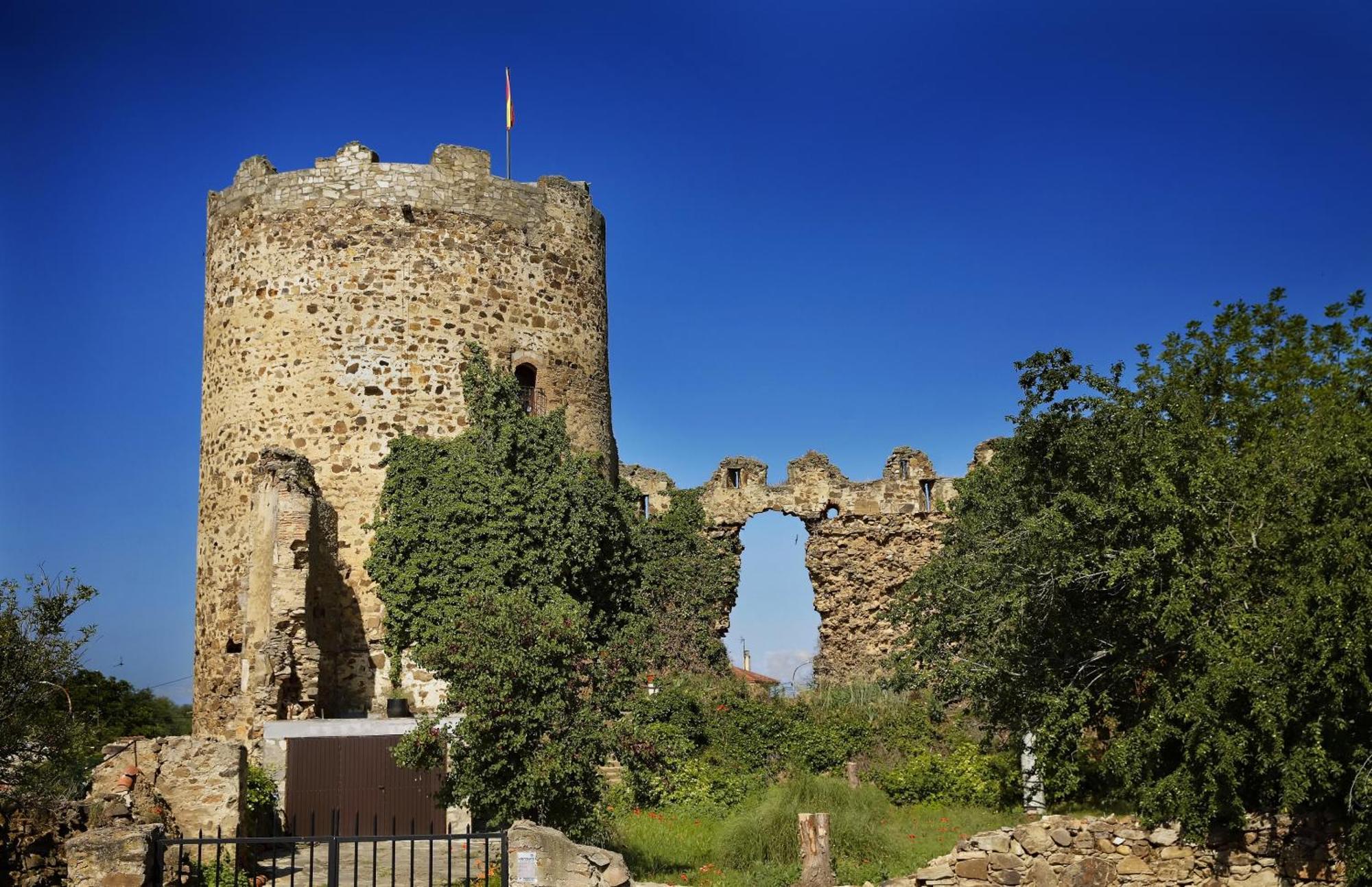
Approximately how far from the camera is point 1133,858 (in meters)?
14.7

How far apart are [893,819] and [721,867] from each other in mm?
4146

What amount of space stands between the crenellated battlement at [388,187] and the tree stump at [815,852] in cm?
1170

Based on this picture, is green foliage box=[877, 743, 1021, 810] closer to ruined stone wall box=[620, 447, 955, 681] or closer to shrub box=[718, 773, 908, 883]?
shrub box=[718, 773, 908, 883]

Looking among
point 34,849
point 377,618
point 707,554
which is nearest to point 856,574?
point 707,554

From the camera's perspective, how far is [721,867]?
16.5 meters

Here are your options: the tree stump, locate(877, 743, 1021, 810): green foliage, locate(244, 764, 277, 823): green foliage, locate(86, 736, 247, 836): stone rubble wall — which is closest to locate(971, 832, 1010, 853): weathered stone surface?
the tree stump

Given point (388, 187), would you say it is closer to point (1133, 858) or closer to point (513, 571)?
point (513, 571)

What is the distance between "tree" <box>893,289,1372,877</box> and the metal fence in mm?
5909

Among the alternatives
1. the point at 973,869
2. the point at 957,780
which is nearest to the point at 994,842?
the point at 973,869

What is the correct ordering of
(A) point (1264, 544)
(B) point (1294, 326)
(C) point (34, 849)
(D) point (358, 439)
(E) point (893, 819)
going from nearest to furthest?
(C) point (34, 849), (A) point (1264, 544), (E) point (893, 819), (D) point (358, 439), (B) point (1294, 326)

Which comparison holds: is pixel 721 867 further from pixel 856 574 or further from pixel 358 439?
pixel 856 574

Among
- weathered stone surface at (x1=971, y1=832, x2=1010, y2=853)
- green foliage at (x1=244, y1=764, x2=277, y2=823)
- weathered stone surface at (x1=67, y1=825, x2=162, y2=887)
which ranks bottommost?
weathered stone surface at (x1=971, y1=832, x2=1010, y2=853)

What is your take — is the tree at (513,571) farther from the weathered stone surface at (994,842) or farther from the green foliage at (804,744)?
the weathered stone surface at (994,842)

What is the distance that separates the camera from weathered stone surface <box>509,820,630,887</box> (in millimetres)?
12445
